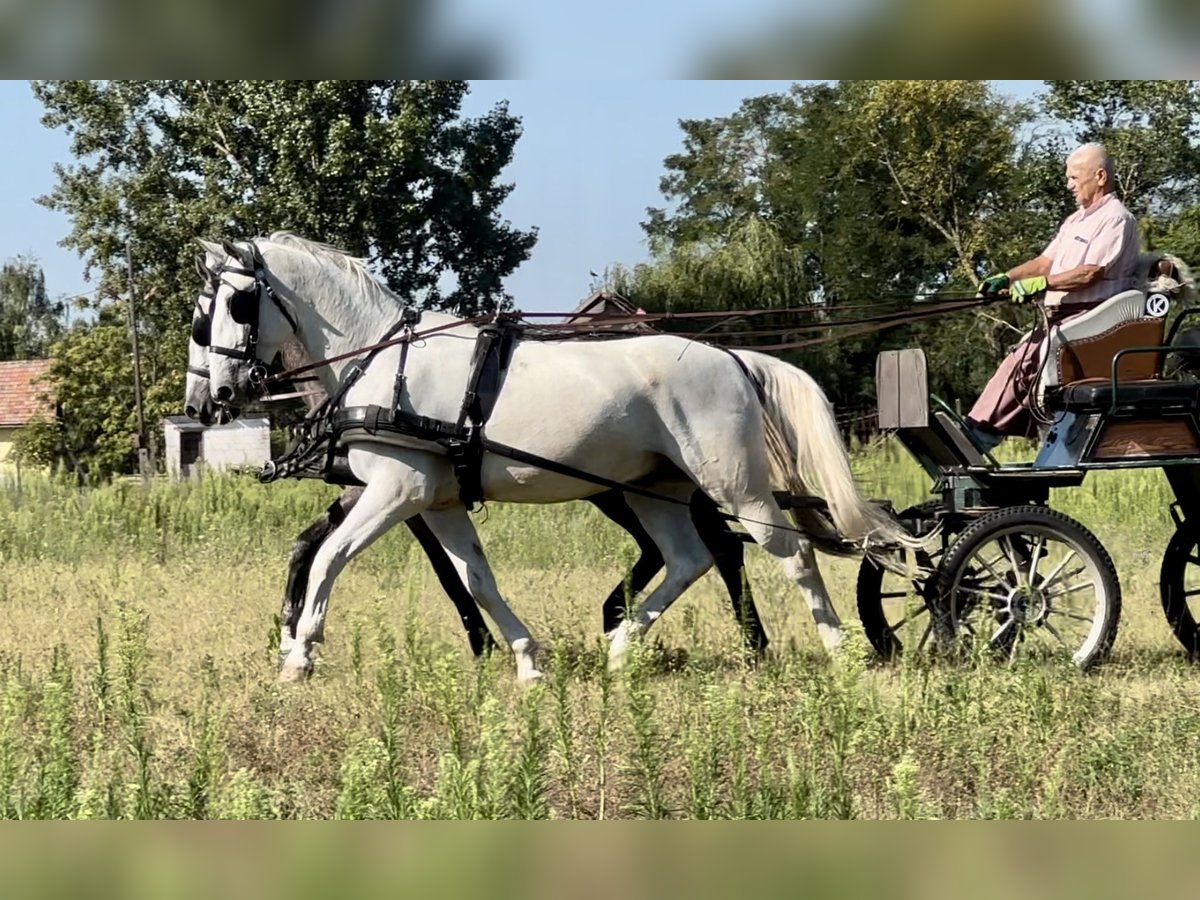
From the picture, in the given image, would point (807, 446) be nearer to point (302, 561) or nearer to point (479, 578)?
point (479, 578)

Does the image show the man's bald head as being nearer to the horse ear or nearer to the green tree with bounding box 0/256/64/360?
the horse ear

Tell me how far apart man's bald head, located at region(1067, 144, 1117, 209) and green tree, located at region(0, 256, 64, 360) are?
53.9 metres

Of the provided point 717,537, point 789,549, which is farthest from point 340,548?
point 789,549

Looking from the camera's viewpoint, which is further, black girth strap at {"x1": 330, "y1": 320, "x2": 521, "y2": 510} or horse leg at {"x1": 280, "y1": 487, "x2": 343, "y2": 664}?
horse leg at {"x1": 280, "y1": 487, "x2": 343, "y2": 664}

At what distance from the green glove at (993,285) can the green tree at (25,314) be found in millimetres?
53773

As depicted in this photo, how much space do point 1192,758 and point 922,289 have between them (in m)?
23.4

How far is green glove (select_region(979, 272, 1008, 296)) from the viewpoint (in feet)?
19.2

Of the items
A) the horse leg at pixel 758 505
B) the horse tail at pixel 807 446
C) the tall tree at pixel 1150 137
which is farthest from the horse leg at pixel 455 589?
the tall tree at pixel 1150 137

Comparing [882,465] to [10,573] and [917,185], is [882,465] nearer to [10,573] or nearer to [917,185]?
Answer: [10,573]

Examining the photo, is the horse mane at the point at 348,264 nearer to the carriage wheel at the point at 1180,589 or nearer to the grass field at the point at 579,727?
the grass field at the point at 579,727

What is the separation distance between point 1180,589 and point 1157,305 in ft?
4.46

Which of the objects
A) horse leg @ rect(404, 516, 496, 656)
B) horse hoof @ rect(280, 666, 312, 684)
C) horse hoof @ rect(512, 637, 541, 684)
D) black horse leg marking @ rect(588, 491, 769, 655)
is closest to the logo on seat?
black horse leg marking @ rect(588, 491, 769, 655)

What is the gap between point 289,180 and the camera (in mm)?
21281

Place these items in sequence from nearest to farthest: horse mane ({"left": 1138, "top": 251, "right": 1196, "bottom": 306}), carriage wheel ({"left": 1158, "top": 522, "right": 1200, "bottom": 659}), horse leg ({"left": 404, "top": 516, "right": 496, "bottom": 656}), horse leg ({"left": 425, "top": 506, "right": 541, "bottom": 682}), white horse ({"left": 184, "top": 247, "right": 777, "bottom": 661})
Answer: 1. horse mane ({"left": 1138, "top": 251, "right": 1196, "bottom": 306})
2. horse leg ({"left": 425, "top": 506, "right": 541, "bottom": 682})
3. carriage wheel ({"left": 1158, "top": 522, "right": 1200, "bottom": 659})
4. white horse ({"left": 184, "top": 247, "right": 777, "bottom": 661})
5. horse leg ({"left": 404, "top": 516, "right": 496, "bottom": 656})
